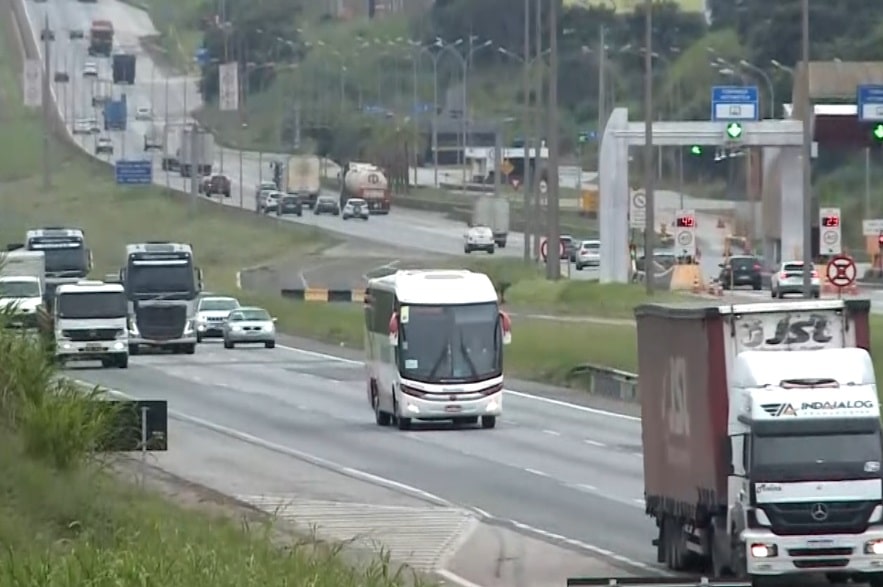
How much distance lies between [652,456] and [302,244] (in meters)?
79.8

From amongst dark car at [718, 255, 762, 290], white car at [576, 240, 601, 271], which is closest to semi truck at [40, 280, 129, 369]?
dark car at [718, 255, 762, 290]

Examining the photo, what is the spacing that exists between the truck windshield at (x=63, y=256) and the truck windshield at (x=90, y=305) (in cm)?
1710

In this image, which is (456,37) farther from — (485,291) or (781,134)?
(485,291)

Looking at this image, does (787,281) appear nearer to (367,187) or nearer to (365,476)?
(365,476)

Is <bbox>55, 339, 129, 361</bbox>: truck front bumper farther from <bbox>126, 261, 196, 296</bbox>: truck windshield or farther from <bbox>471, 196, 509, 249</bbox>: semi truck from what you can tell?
<bbox>471, 196, 509, 249</bbox>: semi truck

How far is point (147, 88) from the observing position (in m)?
168

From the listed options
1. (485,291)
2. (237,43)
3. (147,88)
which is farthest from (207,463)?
(237,43)

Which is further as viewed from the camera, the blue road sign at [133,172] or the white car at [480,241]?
the blue road sign at [133,172]

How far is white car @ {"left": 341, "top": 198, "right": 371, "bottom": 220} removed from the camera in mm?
121188

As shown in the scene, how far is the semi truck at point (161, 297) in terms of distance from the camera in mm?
61625

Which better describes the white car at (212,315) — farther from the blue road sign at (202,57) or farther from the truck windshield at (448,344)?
the blue road sign at (202,57)

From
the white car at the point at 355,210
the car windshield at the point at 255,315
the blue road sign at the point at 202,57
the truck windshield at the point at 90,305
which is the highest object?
the blue road sign at the point at 202,57

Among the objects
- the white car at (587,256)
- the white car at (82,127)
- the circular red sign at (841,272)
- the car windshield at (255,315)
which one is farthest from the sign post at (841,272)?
the white car at (82,127)

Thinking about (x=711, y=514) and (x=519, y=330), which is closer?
(x=711, y=514)
